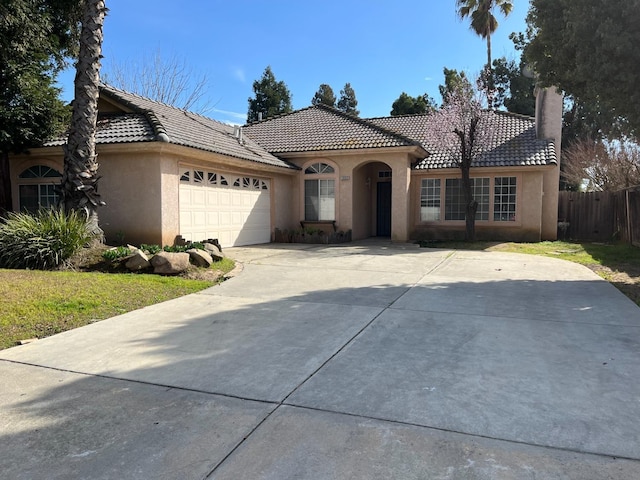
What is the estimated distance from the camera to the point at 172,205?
1252cm

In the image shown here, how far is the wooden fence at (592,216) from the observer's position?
1745cm

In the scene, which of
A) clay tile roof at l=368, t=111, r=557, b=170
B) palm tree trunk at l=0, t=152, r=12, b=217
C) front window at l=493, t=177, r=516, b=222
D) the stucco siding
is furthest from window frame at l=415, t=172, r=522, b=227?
palm tree trunk at l=0, t=152, r=12, b=217

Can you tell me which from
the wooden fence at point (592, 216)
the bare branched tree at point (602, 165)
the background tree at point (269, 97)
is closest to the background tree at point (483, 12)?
the bare branched tree at point (602, 165)

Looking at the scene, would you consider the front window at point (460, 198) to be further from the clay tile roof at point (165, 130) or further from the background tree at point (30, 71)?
the background tree at point (30, 71)

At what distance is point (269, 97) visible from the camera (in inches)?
1588

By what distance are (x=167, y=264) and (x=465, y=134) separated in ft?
40.1

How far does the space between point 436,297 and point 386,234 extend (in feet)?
44.9

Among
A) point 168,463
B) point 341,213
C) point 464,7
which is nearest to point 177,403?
point 168,463

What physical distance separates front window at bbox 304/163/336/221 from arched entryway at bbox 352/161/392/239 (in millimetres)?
1521

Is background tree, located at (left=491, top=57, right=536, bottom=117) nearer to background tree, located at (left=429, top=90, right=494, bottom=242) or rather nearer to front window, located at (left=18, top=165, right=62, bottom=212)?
background tree, located at (left=429, top=90, right=494, bottom=242)

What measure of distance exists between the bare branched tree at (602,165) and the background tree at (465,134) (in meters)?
7.89

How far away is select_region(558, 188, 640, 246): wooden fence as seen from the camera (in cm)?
1745

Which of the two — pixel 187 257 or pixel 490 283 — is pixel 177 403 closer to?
pixel 187 257

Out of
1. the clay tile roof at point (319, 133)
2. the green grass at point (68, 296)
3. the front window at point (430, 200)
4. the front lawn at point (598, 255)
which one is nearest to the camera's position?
the green grass at point (68, 296)
